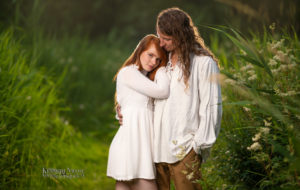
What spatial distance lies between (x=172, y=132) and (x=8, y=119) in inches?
76.5

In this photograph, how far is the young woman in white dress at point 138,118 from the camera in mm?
2781

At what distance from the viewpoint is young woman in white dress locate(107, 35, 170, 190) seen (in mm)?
2781

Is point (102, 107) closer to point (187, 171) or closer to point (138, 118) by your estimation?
point (138, 118)

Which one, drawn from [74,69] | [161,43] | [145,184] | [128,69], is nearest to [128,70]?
[128,69]

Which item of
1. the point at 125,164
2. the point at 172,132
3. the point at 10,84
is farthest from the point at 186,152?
the point at 10,84

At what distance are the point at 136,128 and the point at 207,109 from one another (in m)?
0.59

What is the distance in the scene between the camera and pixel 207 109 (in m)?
2.64

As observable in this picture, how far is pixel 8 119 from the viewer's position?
3.74 meters

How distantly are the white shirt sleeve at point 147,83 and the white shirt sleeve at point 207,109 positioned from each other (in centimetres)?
28

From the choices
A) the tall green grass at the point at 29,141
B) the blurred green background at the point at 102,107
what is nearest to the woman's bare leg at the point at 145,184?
the blurred green background at the point at 102,107

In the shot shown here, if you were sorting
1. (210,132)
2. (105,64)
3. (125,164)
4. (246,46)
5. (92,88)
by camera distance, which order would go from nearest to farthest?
(246,46), (210,132), (125,164), (92,88), (105,64)

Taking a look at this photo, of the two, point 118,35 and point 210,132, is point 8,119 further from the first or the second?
point 118,35

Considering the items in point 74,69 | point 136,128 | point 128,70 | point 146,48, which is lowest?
point 136,128

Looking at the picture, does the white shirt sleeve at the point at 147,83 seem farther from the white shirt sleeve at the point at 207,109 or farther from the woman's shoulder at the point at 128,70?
the white shirt sleeve at the point at 207,109
